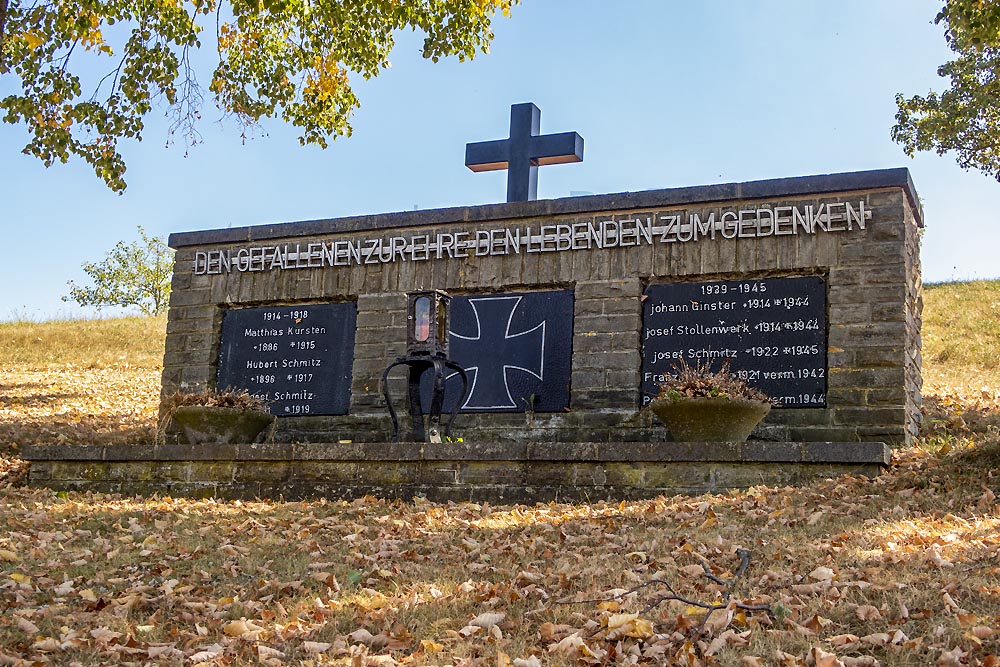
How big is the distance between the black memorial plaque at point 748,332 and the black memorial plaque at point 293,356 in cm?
374

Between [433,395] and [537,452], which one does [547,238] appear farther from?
[537,452]

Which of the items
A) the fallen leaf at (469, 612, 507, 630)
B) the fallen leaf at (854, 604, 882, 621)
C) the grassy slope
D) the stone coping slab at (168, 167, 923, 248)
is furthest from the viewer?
the stone coping slab at (168, 167, 923, 248)

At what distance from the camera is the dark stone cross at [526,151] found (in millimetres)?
13969

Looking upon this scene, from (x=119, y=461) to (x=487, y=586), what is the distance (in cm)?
616

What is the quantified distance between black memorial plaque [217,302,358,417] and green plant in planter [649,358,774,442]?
14.7ft

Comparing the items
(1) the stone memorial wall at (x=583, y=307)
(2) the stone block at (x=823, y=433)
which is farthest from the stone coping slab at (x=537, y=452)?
(1) the stone memorial wall at (x=583, y=307)

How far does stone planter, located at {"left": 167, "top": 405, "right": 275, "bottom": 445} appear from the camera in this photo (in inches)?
453

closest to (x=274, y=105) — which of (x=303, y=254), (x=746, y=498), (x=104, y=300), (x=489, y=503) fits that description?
(x=303, y=254)

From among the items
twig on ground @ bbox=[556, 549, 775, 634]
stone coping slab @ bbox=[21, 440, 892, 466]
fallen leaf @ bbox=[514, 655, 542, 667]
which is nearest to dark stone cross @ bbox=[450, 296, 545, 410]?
stone coping slab @ bbox=[21, 440, 892, 466]

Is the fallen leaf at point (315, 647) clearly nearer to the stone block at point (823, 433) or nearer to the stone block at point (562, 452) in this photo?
the stone block at point (562, 452)

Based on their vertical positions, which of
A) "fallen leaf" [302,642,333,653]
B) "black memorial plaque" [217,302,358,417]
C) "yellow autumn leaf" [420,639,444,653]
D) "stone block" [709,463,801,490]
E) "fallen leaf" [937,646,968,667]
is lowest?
"fallen leaf" [302,642,333,653]

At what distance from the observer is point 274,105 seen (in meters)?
16.1

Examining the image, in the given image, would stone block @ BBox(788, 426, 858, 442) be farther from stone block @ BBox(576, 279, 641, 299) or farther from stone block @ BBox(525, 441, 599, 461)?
stone block @ BBox(525, 441, 599, 461)

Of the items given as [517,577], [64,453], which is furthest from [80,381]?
[517,577]
